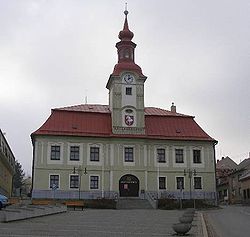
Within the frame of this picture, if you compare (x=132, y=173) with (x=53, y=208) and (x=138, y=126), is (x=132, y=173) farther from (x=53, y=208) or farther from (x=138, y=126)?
(x=53, y=208)

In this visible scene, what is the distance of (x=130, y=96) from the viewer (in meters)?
53.0

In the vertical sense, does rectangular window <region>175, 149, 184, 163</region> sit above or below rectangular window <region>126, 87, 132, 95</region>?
below

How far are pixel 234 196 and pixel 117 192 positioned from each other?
26.5 meters

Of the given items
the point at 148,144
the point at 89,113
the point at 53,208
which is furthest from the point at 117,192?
the point at 53,208

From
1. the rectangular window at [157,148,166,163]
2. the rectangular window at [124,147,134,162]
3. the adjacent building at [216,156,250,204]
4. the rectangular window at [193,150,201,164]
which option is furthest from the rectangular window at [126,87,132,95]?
the adjacent building at [216,156,250,204]

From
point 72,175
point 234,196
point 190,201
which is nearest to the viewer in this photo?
point 190,201

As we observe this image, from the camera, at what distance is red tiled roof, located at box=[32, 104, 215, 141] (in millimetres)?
50781

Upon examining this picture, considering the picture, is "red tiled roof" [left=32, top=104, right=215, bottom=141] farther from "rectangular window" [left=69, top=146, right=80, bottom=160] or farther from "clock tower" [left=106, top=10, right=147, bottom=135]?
"rectangular window" [left=69, top=146, right=80, bottom=160]

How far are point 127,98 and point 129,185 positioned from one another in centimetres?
1045

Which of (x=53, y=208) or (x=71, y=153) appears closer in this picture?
(x=53, y=208)

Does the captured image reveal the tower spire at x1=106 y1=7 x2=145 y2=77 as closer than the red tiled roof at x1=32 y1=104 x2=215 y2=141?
No

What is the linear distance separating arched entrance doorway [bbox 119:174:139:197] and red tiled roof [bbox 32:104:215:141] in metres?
4.85

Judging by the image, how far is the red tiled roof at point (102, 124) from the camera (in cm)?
5078

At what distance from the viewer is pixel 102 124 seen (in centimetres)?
5247
